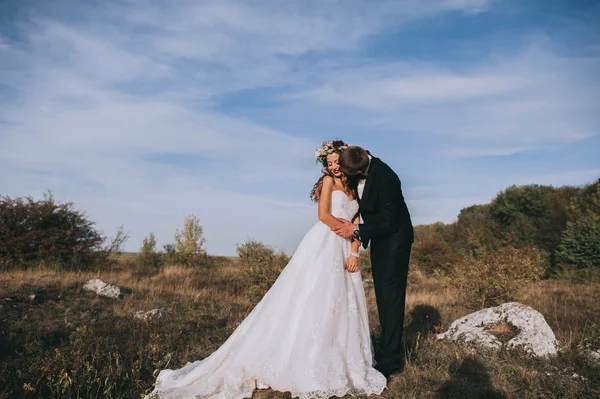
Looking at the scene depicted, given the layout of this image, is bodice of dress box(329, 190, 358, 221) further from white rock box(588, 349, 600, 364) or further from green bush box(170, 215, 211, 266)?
green bush box(170, 215, 211, 266)

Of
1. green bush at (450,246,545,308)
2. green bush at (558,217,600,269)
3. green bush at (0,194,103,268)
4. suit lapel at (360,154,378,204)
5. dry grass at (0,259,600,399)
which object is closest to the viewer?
dry grass at (0,259,600,399)

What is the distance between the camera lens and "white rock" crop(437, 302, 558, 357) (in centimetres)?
679

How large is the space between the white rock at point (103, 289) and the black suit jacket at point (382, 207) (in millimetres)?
7828

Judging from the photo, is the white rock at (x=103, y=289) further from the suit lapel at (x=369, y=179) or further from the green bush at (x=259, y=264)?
the suit lapel at (x=369, y=179)

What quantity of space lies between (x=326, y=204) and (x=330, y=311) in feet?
3.99

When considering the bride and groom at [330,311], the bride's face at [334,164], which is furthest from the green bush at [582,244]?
the bride's face at [334,164]

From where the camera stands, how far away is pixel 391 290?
19.1ft

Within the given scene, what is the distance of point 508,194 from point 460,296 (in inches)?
1069

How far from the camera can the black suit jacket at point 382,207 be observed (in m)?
5.57

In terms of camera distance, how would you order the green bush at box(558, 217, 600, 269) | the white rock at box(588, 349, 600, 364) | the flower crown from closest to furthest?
the flower crown → the white rock at box(588, 349, 600, 364) → the green bush at box(558, 217, 600, 269)

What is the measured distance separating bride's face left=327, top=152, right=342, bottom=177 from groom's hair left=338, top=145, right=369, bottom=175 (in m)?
0.19

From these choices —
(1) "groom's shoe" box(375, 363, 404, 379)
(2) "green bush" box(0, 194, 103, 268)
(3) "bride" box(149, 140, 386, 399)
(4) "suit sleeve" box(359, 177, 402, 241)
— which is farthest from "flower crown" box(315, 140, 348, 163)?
(2) "green bush" box(0, 194, 103, 268)

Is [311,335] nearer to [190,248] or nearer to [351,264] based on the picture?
[351,264]

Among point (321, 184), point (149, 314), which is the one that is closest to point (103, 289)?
point (149, 314)
